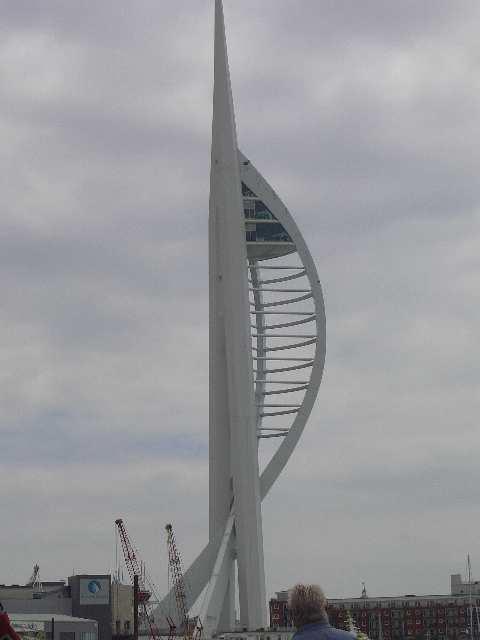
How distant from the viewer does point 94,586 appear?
3300 inches

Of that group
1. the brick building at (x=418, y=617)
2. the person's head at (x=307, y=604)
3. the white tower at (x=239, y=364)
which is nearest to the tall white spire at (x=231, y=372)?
the white tower at (x=239, y=364)

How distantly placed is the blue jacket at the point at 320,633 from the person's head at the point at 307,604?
3cm

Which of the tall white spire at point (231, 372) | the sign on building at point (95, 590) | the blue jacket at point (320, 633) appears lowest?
the blue jacket at point (320, 633)

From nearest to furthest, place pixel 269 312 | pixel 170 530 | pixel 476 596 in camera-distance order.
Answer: pixel 269 312 → pixel 170 530 → pixel 476 596

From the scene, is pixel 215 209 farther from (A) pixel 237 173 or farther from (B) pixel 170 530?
(B) pixel 170 530

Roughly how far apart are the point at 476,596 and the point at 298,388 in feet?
314

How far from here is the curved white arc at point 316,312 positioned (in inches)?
2484

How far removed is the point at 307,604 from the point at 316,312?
191ft

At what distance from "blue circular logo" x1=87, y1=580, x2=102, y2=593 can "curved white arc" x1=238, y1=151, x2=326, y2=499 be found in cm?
2465

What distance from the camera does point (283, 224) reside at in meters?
65.2

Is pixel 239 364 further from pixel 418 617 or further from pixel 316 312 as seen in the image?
pixel 418 617

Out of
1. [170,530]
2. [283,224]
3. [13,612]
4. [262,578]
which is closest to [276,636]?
[262,578]

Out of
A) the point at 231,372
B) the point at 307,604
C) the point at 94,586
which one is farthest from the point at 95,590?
the point at 307,604

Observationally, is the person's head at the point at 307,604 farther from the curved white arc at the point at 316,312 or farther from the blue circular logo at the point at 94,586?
the blue circular logo at the point at 94,586
